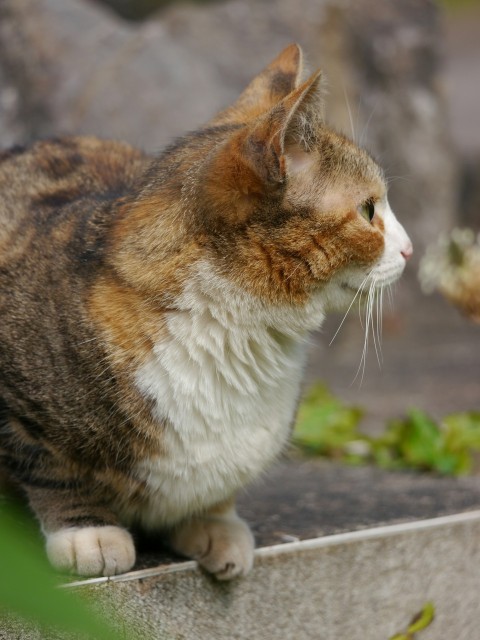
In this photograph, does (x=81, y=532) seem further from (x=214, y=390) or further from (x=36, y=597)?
(x=36, y=597)

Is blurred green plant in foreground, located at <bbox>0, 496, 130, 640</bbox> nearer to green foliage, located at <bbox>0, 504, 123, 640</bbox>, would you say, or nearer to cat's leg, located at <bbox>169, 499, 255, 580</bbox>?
green foliage, located at <bbox>0, 504, 123, 640</bbox>

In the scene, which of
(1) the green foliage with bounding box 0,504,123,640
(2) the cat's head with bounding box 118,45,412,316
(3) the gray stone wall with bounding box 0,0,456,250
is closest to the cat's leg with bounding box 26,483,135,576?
(2) the cat's head with bounding box 118,45,412,316

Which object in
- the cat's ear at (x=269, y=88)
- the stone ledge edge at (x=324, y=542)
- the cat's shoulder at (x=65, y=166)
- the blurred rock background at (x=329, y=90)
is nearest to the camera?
the stone ledge edge at (x=324, y=542)

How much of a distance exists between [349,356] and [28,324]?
3.65 meters

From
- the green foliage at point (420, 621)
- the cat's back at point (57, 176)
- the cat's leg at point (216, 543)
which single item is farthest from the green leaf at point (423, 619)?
the cat's back at point (57, 176)

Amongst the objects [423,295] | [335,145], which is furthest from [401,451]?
[423,295]

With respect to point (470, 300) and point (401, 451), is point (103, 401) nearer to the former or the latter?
point (470, 300)

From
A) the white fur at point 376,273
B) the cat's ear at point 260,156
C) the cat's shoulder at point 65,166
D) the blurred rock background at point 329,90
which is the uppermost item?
the blurred rock background at point 329,90

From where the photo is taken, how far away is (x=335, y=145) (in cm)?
198

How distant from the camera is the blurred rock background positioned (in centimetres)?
467

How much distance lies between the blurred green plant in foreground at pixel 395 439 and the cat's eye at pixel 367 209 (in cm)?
157

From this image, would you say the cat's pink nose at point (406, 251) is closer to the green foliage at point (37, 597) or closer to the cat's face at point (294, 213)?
the cat's face at point (294, 213)

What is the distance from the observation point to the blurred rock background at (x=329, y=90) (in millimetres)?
4668

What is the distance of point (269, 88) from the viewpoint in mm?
2260
